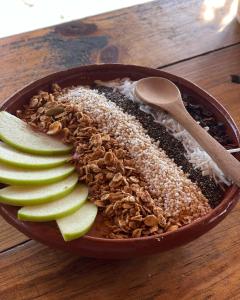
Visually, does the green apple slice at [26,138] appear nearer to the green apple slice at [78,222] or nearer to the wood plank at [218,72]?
the green apple slice at [78,222]

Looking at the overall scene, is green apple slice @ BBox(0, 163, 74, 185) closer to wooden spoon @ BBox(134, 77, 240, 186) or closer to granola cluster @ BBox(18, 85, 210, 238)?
granola cluster @ BBox(18, 85, 210, 238)

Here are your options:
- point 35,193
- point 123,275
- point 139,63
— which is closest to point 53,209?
point 35,193

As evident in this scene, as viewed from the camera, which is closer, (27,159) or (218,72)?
(27,159)

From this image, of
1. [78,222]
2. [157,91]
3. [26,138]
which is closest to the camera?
[78,222]

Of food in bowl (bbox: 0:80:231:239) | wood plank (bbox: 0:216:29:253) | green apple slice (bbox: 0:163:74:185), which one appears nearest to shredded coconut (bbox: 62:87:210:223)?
food in bowl (bbox: 0:80:231:239)

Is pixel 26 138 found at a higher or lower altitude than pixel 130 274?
higher

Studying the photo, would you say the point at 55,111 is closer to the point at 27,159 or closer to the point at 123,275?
the point at 27,159

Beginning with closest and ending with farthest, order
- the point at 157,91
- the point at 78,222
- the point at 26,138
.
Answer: the point at 78,222, the point at 26,138, the point at 157,91
